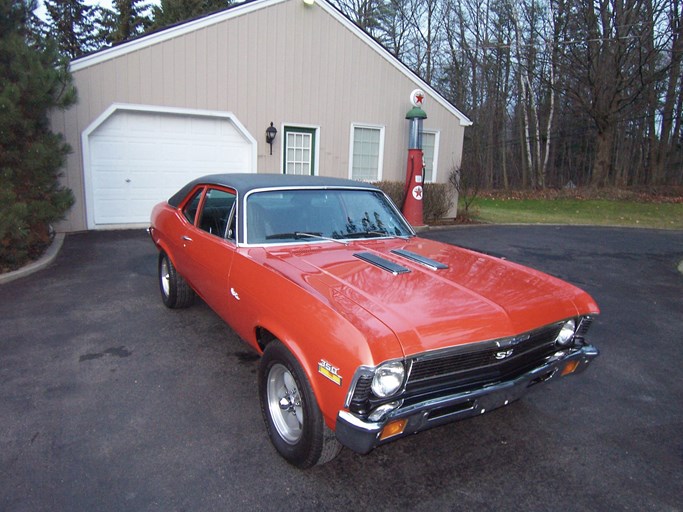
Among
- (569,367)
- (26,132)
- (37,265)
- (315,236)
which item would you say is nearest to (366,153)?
(26,132)

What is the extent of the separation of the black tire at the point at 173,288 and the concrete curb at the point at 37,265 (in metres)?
2.55

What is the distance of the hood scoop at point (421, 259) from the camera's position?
3.07 m

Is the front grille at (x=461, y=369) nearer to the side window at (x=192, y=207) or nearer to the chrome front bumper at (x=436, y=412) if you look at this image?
the chrome front bumper at (x=436, y=412)

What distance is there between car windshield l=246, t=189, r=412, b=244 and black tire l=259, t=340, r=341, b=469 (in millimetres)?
1075

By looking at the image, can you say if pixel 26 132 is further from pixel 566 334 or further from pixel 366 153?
pixel 366 153

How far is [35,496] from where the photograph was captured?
2.31 m

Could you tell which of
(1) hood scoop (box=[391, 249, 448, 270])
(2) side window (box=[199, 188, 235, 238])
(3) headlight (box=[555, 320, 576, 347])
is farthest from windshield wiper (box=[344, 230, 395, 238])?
(3) headlight (box=[555, 320, 576, 347])

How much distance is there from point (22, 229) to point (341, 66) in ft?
26.9

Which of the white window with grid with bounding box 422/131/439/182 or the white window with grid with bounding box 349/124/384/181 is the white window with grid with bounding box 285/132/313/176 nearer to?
the white window with grid with bounding box 349/124/384/181

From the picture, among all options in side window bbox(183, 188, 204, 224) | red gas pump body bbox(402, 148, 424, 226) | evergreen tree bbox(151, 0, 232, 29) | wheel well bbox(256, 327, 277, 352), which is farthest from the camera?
evergreen tree bbox(151, 0, 232, 29)

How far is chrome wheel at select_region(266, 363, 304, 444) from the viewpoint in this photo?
2.64 metres

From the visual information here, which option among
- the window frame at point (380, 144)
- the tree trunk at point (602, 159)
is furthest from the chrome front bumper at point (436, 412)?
the tree trunk at point (602, 159)

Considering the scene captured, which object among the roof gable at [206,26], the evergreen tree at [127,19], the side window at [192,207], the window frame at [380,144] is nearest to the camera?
the side window at [192,207]

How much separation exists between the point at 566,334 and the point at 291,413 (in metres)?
1.77
